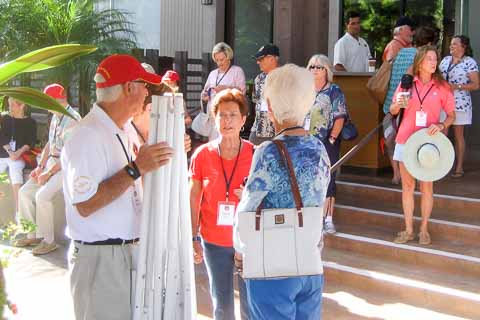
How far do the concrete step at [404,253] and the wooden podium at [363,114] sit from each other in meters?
1.97

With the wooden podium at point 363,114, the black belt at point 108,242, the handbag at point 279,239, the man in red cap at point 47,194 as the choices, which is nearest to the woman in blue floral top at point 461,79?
the wooden podium at point 363,114

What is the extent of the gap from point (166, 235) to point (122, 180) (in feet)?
1.07

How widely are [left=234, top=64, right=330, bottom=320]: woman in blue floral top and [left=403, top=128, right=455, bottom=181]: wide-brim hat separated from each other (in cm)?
319

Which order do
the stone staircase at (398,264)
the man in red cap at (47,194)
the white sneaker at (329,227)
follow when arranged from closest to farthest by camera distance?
the stone staircase at (398,264), the white sneaker at (329,227), the man in red cap at (47,194)

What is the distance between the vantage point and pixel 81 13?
10.8m

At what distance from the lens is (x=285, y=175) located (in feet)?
9.78

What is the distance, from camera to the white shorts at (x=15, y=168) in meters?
9.43

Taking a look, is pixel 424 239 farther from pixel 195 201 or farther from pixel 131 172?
pixel 131 172

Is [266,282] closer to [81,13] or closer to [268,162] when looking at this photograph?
[268,162]

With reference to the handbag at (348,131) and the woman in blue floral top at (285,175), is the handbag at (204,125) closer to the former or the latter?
the handbag at (348,131)

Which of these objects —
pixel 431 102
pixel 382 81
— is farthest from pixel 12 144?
pixel 431 102

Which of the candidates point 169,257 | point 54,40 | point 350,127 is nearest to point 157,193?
point 169,257

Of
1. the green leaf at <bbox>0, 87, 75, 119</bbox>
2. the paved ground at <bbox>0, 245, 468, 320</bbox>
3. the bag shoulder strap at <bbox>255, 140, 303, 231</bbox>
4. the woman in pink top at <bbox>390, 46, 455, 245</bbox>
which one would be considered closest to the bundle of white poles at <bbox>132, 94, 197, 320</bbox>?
the bag shoulder strap at <bbox>255, 140, 303, 231</bbox>

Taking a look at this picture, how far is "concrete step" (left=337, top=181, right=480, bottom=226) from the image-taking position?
6.99 m
